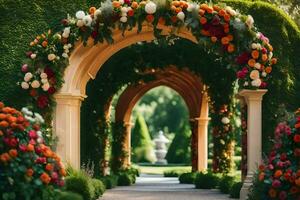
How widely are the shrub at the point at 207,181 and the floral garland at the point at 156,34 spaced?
6016 mm

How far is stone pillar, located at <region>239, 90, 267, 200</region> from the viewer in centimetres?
1237

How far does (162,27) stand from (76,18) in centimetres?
171

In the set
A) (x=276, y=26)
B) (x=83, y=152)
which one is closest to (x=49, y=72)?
(x=83, y=152)

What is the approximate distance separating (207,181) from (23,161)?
998 centimetres

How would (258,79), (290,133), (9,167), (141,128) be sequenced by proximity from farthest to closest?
(141,128)
(258,79)
(290,133)
(9,167)

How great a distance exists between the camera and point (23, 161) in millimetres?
8891

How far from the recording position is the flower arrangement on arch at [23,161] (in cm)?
869

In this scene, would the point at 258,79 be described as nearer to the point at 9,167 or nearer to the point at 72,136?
the point at 72,136

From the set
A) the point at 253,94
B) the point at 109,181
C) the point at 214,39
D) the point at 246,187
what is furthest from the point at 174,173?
the point at 214,39

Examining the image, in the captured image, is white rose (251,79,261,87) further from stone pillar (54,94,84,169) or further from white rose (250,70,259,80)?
stone pillar (54,94,84,169)

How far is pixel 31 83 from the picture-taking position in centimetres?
1220

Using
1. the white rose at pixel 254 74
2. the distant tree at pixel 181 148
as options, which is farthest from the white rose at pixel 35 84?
the distant tree at pixel 181 148

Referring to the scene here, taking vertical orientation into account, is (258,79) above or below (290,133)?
above

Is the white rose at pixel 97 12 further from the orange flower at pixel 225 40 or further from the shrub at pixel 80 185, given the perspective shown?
the shrub at pixel 80 185
